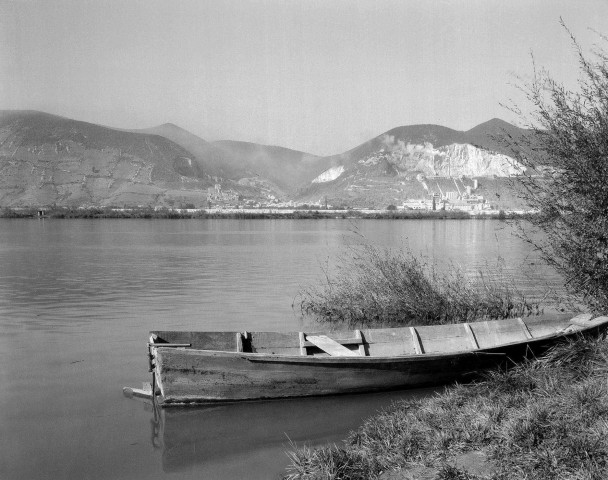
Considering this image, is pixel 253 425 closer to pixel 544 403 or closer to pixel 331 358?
pixel 331 358

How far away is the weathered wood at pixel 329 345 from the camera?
41.7 ft

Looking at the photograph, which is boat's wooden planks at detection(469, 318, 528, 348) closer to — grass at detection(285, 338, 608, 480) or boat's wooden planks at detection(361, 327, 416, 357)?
boat's wooden planks at detection(361, 327, 416, 357)

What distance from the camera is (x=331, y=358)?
11.6 metres

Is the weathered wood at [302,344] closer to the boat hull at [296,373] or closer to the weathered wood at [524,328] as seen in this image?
the boat hull at [296,373]

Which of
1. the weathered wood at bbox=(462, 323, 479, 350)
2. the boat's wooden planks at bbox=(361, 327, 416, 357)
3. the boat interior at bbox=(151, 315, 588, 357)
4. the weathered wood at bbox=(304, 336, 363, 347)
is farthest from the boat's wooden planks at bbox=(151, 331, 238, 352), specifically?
the weathered wood at bbox=(462, 323, 479, 350)

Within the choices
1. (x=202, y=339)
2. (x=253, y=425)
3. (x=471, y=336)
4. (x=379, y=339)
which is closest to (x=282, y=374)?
(x=253, y=425)

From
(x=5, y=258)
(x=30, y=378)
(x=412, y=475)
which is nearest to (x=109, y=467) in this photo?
(x=412, y=475)

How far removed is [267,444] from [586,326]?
20.0ft

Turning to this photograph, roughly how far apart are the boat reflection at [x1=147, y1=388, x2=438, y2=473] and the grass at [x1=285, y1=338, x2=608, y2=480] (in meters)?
1.32

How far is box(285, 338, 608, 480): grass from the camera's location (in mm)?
6641

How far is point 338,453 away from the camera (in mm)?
7797

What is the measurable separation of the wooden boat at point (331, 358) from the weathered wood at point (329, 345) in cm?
2

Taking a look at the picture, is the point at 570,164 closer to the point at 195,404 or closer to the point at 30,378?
the point at 195,404

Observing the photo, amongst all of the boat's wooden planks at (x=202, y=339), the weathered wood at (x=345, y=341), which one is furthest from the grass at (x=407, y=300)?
the boat's wooden planks at (x=202, y=339)
